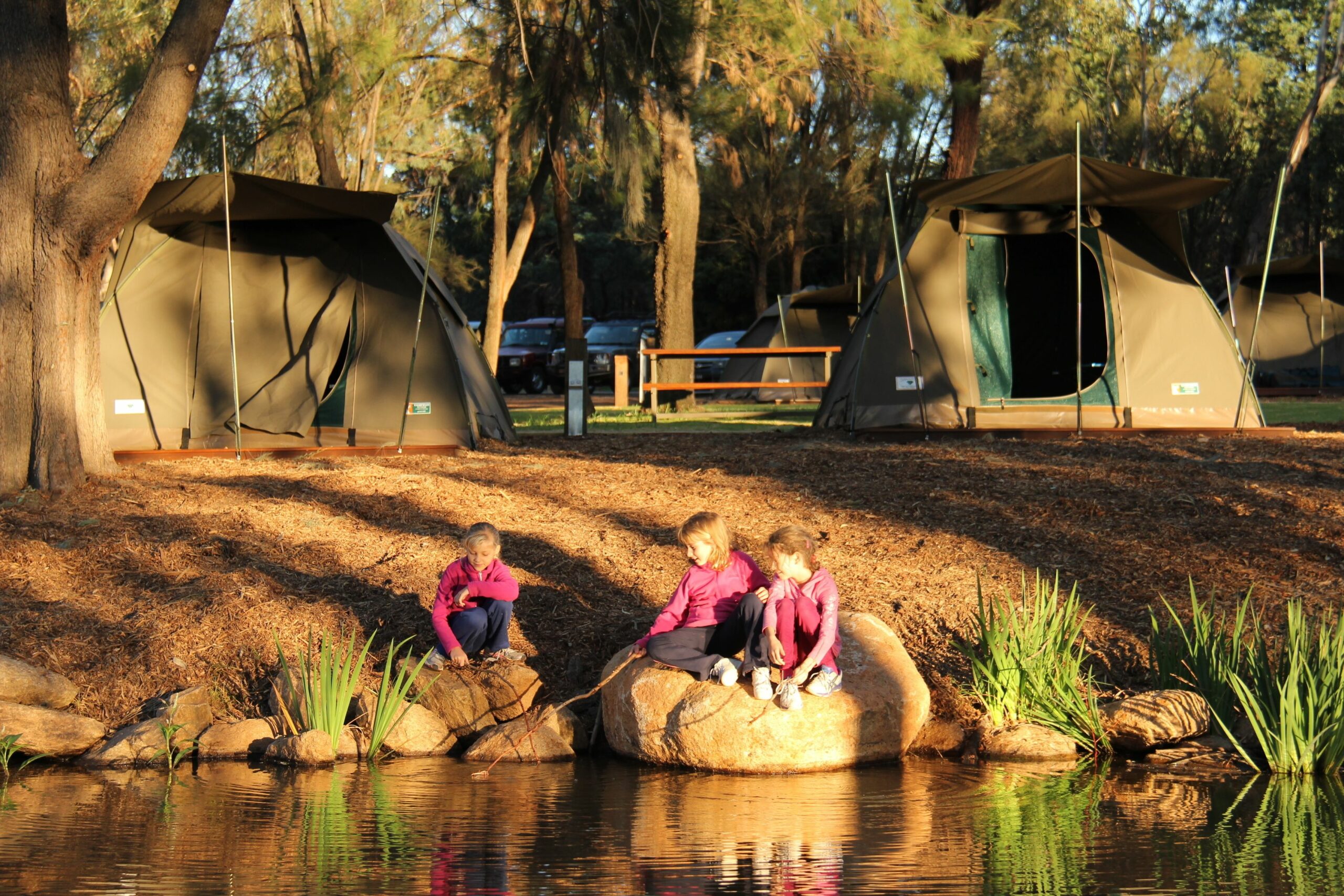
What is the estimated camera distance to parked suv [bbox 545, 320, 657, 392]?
2820cm

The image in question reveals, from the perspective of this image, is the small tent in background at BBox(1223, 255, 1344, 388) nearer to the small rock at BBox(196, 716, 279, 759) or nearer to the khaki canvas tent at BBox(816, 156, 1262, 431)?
the khaki canvas tent at BBox(816, 156, 1262, 431)

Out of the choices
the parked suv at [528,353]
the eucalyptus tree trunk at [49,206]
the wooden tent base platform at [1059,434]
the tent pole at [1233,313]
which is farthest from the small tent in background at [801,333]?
the eucalyptus tree trunk at [49,206]

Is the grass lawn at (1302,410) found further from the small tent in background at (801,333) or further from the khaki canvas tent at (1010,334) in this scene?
the small tent in background at (801,333)

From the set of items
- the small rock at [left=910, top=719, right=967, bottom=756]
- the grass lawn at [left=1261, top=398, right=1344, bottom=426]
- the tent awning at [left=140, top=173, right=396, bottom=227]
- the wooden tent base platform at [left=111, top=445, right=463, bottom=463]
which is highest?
the tent awning at [left=140, top=173, right=396, bottom=227]

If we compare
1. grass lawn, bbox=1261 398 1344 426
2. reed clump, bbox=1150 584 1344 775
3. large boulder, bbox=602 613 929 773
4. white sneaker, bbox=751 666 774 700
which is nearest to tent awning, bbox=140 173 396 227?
large boulder, bbox=602 613 929 773

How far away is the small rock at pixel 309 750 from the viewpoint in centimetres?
577

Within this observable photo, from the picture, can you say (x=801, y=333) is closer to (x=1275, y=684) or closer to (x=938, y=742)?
(x=938, y=742)

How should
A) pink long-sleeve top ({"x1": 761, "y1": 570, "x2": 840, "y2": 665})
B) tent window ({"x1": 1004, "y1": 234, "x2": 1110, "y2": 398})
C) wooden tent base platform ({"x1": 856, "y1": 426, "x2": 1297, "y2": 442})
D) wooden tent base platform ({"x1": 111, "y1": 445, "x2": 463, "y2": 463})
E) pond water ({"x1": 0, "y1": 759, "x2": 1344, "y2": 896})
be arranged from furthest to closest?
tent window ({"x1": 1004, "y1": 234, "x2": 1110, "y2": 398}), wooden tent base platform ({"x1": 856, "y1": 426, "x2": 1297, "y2": 442}), wooden tent base platform ({"x1": 111, "y1": 445, "x2": 463, "y2": 463}), pink long-sleeve top ({"x1": 761, "y1": 570, "x2": 840, "y2": 665}), pond water ({"x1": 0, "y1": 759, "x2": 1344, "y2": 896})

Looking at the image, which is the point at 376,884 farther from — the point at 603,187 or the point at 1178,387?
the point at 603,187

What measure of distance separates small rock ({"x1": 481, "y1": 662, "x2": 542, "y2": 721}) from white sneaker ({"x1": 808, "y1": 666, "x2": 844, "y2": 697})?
1.40 m

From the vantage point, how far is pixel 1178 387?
12109 mm

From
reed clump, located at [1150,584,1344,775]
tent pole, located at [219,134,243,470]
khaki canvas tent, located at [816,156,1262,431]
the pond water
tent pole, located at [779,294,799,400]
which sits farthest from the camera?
tent pole, located at [779,294,799,400]

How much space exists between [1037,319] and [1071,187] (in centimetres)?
273

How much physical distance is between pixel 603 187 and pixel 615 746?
61.2 feet
